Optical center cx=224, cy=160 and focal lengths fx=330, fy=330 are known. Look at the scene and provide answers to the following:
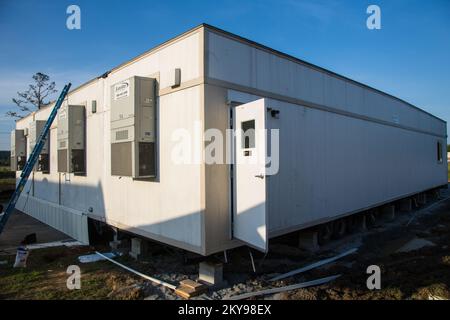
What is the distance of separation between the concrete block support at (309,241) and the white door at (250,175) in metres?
2.61

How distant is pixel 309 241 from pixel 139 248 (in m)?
3.38

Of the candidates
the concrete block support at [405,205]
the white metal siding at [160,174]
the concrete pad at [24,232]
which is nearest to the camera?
the white metal siding at [160,174]

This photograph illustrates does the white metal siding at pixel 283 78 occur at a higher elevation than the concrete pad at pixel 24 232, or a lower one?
higher

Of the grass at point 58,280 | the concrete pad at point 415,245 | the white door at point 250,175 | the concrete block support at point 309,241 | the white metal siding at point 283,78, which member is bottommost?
the concrete pad at point 415,245

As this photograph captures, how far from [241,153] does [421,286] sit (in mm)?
3041

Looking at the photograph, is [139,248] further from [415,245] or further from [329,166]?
[415,245]

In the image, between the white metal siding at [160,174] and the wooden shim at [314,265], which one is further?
the wooden shim at [314,265]

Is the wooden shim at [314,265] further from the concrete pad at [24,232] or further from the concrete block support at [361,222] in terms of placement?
the concrete pad at [24,232]

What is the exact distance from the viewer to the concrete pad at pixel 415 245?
6.98m

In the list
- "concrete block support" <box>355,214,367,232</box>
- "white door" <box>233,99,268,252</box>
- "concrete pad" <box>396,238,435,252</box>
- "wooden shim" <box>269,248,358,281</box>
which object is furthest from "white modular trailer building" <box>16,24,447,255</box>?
"concrete pad" <box>396,238,435,252</box>

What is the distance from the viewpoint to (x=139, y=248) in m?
6.05

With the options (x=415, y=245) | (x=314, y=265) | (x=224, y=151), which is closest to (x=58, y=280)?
(x=224, y=151)

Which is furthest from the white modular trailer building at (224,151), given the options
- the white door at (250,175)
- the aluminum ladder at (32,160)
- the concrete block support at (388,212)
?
the concrete block support at (388,212)
